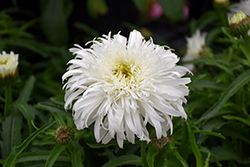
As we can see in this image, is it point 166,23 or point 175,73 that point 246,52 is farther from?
point 166,23

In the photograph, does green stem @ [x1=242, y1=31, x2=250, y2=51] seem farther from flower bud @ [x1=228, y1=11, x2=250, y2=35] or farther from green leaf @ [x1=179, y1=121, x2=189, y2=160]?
green leaf @ [x1=179, y1=121, x2=189, y2=160]

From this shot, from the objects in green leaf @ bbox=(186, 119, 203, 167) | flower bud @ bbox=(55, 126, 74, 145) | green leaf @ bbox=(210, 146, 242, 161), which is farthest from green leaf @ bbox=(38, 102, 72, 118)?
green leaf @ bbox=(210, 146, 242, 161)

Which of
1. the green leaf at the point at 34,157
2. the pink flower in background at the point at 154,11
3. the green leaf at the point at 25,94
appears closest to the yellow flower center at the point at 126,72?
the green leaf at the point at 34,157

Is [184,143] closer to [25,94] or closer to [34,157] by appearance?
[34,157]

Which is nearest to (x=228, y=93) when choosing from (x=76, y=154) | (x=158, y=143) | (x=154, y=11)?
(x=158, y=143)

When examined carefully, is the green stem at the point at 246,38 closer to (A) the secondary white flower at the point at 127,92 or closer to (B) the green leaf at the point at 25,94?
(A) the secondary white flower at the point at 127,92

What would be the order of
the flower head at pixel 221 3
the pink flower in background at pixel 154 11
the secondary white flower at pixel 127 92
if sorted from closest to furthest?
the secondary white flower at pixel 127 92 < the flower head at pixel 221 3 < the pink flower in background at pixel 154 11

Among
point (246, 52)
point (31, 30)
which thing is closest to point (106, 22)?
point (31, 30)
